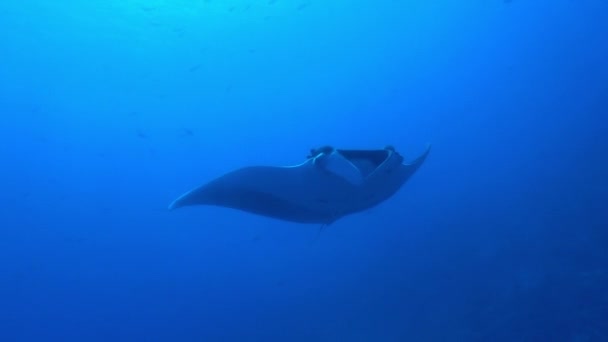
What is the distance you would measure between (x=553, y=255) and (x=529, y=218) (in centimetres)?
393

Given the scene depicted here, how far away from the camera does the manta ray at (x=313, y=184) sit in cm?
399

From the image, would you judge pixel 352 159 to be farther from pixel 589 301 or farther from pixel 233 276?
pixel 233 276

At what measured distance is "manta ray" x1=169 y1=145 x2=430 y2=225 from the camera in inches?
157

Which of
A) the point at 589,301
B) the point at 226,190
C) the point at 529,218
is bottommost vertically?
the point at 226,190

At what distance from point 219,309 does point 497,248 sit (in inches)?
653

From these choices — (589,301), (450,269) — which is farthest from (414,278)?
(589,301)

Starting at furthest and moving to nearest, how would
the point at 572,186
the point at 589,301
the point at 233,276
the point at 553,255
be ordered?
the point at 233,276
the point at 572,186
the point at 553,255
the point at 589,301

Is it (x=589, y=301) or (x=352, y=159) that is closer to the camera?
(x=352, y=159)

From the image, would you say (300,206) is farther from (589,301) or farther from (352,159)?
(589,301)

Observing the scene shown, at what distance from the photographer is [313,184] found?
4297 millimetres

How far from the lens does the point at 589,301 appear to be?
33.1 feet

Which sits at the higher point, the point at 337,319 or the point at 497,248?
the point at 497,248

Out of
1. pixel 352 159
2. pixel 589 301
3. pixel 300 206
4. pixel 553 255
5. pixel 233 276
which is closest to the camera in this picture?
pixel 352 159

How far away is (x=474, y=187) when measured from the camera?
25094 mm
